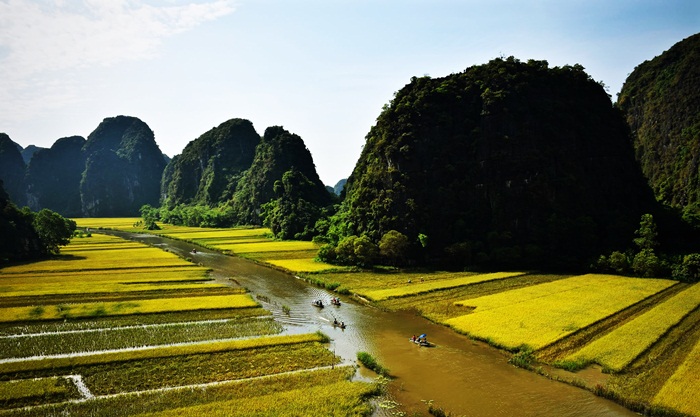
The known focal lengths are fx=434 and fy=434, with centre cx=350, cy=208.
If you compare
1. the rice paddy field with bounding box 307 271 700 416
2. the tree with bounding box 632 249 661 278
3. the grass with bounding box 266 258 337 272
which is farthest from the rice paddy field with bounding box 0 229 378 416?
the tree with bounding box 632 249 661 278

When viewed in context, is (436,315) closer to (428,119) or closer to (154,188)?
(428,119)

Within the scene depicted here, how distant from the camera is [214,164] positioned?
145 meters

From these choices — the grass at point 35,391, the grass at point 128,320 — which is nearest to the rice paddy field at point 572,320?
the grass at point 35,391

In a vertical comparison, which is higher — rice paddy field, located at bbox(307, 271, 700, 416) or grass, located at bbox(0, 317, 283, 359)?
rice paddy field, located at bbox(307, 271, 700, 416)

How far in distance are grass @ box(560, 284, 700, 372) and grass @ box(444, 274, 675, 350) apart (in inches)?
68.6

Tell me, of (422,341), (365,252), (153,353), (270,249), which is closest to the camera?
(153,353)

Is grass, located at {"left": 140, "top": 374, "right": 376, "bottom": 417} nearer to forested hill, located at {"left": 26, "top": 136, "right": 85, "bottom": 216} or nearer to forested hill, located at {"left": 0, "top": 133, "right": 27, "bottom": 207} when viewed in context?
forested hill, located at {"left": 26, "top": 136, "right": 85, "bottom": 216}

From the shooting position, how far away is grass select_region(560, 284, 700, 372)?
70.2 ft

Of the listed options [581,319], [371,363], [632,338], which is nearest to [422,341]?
[371,363]

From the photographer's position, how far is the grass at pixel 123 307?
93.2 feet

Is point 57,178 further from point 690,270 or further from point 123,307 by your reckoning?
point 690,270

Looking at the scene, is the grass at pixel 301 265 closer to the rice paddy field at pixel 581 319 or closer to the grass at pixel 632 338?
the rice paddy field at pixel 581 319

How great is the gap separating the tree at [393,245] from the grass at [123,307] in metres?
18.6

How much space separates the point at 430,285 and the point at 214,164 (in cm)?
12019
